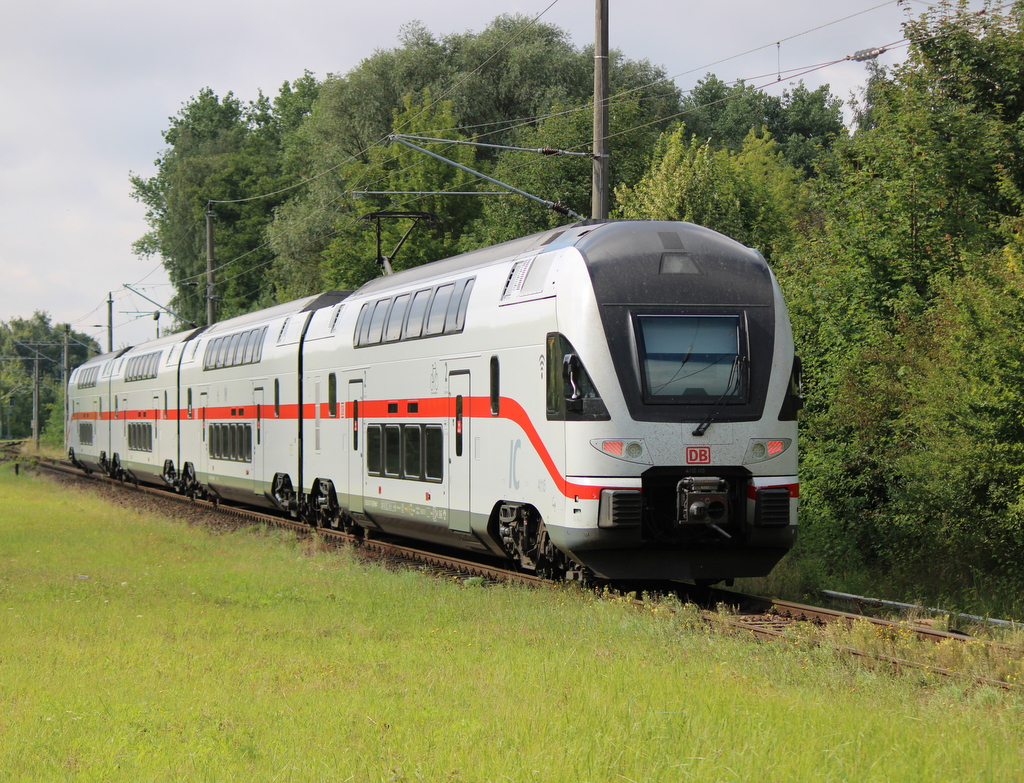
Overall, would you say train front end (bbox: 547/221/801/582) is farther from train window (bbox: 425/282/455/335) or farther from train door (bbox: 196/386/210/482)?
train door (bbox: 196/386/210/482)

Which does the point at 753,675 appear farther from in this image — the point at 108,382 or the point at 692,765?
the point at 108,382

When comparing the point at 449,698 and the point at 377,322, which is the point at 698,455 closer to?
the point at 449,698

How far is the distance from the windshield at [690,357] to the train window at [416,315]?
4.95 metres

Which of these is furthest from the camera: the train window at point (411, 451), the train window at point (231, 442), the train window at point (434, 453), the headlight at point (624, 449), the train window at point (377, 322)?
the train window at point (231, 442)

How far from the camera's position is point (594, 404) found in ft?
38.4

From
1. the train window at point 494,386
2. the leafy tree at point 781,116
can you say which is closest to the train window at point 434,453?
the train window at point 494,386

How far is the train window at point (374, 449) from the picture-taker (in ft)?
58.2

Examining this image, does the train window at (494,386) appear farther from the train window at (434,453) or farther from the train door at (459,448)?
the train window at (434,453)

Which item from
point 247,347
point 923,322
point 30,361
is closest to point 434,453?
point 923,322

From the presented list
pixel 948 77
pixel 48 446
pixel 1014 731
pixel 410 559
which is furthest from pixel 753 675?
pixel 48 446

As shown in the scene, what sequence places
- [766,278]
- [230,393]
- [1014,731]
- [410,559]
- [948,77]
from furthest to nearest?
[230,393] < [948,77] < [410,559] < [766,278] < [1014,731]

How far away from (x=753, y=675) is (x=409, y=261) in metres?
38.1

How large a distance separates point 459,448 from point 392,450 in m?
2.59

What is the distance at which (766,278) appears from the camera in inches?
499
